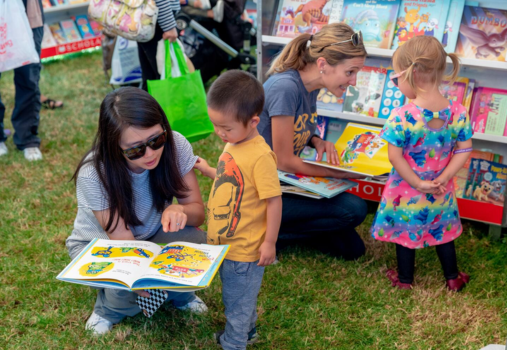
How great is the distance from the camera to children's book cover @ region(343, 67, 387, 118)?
349 centimetres

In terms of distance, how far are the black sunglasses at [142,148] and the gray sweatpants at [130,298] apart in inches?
20.6

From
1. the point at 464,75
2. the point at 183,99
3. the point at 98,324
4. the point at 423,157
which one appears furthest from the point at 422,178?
the point at 183,99

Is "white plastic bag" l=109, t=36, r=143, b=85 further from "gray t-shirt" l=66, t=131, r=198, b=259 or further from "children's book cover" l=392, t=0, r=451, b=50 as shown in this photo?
"gray t-shirt" l=66, t=131, r=198, b=259

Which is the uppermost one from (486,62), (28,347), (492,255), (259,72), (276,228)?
(486,62)

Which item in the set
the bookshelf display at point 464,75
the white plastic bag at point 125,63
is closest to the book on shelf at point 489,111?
the bookshelf display at point 464,75

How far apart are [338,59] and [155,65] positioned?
214cm

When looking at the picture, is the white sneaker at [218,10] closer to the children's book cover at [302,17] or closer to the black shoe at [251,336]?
the children's book cover at [302,17]

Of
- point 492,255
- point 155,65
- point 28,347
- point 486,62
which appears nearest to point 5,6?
point 155,65

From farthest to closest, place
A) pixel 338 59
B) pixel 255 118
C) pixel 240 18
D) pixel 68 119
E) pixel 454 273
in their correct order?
pixel 240 18 → pixel 68 119 → pixel 454 273 → pixel 338 59 → pixel 255 118

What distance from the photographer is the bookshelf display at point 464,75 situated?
3074 millimetres

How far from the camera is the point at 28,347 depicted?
2.36 m

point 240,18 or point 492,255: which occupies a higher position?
point 240,18

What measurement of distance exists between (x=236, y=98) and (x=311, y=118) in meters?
1.01

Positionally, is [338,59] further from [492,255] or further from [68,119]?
[68,119]
